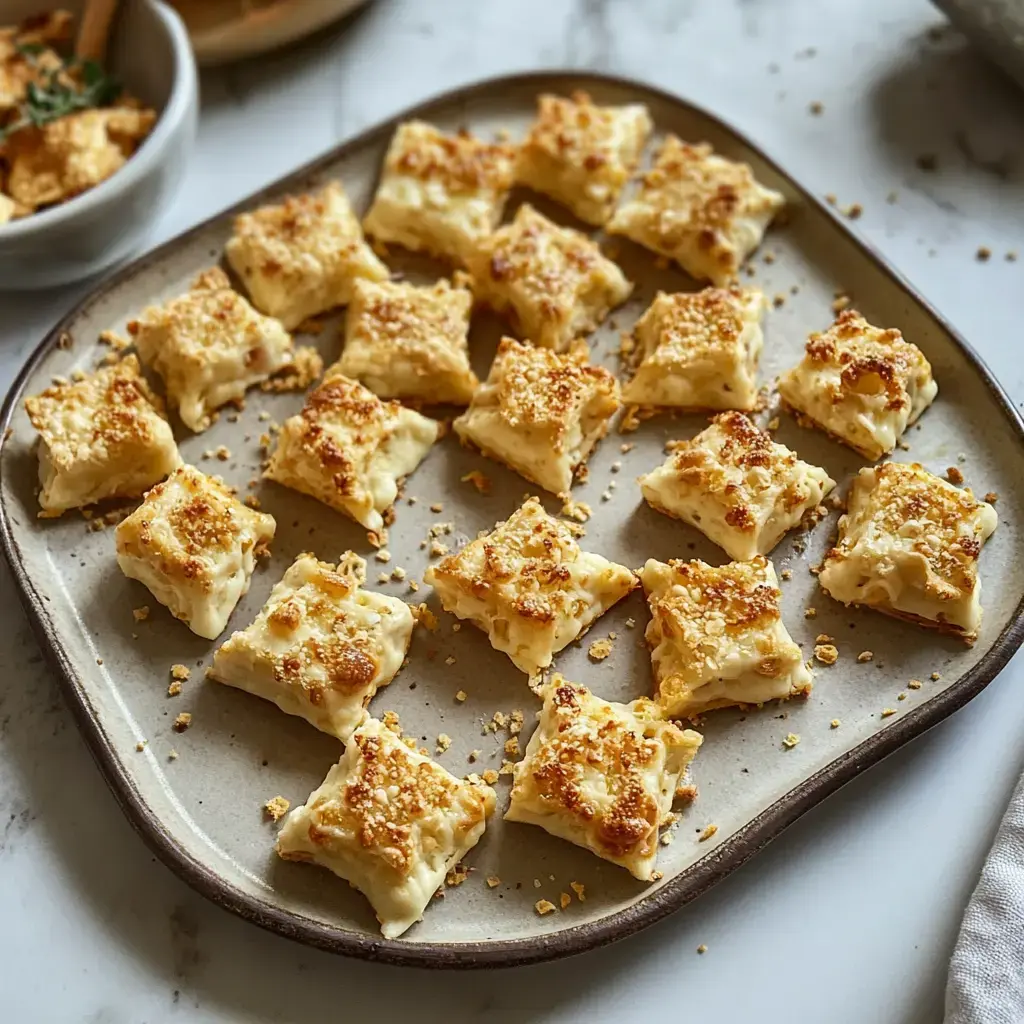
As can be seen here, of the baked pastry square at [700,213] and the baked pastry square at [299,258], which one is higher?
the baked pastry square at [700,213]

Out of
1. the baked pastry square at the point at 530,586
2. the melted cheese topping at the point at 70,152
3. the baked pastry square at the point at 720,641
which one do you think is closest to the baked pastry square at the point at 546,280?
the baked pastry square at the point at 530,586

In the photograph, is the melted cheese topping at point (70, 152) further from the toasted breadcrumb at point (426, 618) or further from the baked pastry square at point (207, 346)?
the toasted breadcrumb at point (426, 618)

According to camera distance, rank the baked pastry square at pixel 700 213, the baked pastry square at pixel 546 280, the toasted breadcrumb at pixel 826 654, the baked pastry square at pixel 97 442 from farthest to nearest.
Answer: the baked pastry square at pixel 700 213
the baked pastry square at pixel 546 280
the baked pastry square at pixel 97 442
the toasted breadcrumb at pixel 826 654

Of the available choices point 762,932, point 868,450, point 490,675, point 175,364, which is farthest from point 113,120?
point 762,932

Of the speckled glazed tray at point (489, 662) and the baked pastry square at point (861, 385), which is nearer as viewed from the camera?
the speckled glazed tray at point (489, 662)

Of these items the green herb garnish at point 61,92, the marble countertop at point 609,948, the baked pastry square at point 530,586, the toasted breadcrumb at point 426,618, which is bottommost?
the marble countertop at point 609,948

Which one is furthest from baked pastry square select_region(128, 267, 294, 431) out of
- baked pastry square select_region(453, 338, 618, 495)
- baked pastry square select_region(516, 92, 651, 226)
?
baked pastry square select_region(516, 92, 651, 226)
